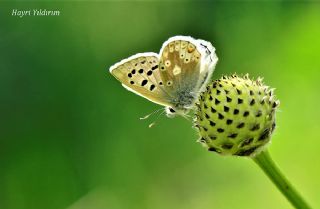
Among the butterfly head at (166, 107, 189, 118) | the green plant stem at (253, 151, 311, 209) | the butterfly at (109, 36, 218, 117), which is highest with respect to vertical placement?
the butterfly at (109, 36, 218, 117)

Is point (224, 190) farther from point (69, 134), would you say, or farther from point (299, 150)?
point (69, 134)

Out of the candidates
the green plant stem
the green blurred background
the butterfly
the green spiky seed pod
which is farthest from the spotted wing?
the green blurred background

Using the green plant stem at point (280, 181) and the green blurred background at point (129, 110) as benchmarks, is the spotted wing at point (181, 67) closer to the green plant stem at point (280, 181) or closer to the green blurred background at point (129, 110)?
the green plant stem at point (280, 181)

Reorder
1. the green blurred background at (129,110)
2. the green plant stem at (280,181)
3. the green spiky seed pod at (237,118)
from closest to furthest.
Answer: the green plant stem at (280,181), the green spiky seed pod at (237,118), the green blurred background at (129,110)

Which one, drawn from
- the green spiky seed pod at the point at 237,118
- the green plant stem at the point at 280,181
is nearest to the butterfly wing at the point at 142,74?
the green spiky seed pod at the point at 237,118

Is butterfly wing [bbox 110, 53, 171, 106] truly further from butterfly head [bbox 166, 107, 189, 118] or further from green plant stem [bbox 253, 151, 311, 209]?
green plant stem [bbox 253, 151, 311, 209]

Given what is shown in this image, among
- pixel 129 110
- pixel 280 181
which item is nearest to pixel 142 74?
pixel 280 181
